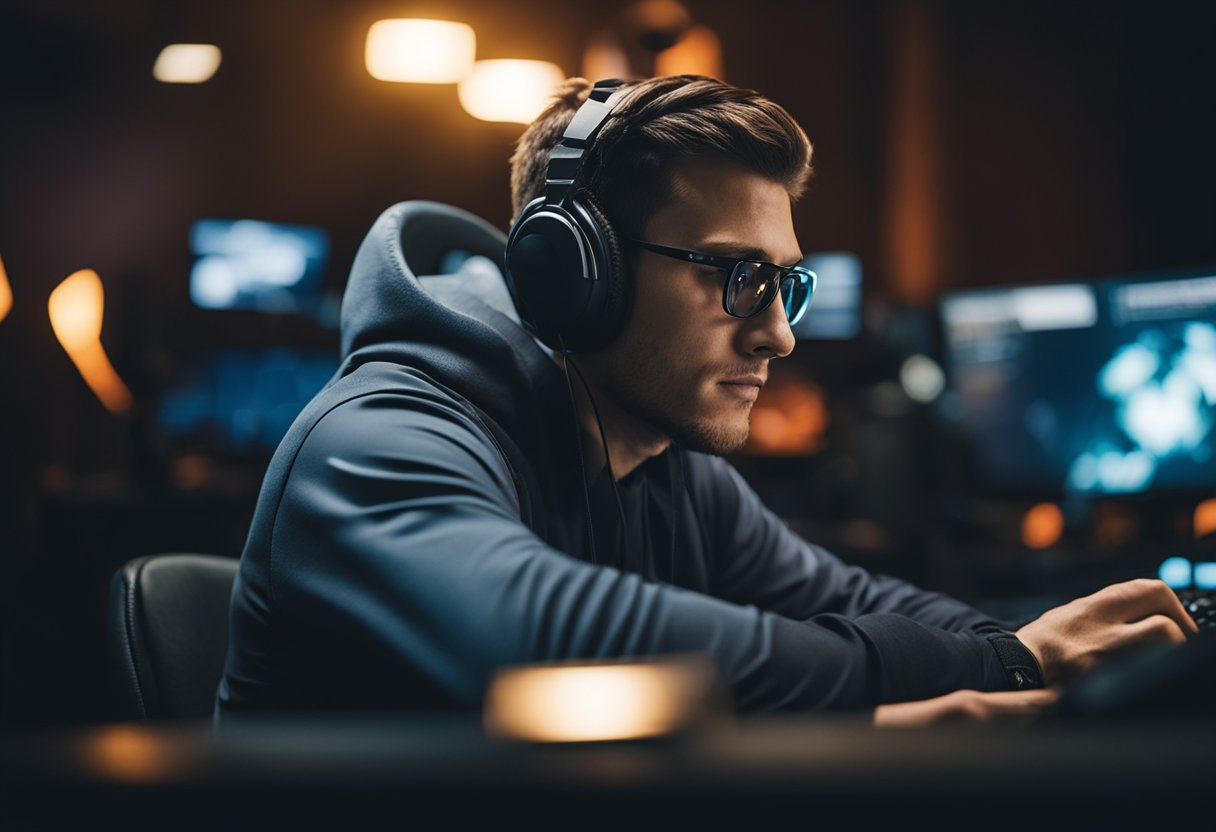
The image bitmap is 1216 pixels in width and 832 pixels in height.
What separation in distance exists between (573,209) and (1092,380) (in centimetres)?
128

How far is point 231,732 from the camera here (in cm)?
34

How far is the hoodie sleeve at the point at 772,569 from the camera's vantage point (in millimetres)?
1311

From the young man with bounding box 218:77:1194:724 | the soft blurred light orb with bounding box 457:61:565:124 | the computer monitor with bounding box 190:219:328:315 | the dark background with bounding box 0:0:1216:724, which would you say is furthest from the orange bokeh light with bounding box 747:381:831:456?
the young man with bounding box 218:77:1194:724

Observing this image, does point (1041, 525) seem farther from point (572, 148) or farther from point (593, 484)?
point (572, 148)

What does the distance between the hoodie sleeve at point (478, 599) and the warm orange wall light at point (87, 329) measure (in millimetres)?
3021

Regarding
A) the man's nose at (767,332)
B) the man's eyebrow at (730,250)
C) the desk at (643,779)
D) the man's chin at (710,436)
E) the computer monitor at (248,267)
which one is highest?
the computer monitor at (248,267)

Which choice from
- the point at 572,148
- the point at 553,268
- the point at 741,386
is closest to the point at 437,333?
the point at 553,268

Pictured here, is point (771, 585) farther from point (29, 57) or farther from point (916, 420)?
point (29, 57)

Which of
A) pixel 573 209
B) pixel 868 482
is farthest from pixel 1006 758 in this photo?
pixel 868 482

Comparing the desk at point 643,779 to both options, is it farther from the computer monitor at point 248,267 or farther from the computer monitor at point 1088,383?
the computer monitor at point 248,267

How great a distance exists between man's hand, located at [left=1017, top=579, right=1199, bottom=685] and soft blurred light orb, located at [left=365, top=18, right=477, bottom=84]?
3.27 m

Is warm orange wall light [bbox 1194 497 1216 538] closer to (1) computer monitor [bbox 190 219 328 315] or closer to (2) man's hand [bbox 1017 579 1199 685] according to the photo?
(2) man's hand [bbox 1017 579 1199 685]

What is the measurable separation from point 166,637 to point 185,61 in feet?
11.5

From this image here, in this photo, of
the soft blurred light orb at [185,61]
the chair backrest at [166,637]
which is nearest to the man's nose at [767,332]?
the chair backrest at [166,637]
